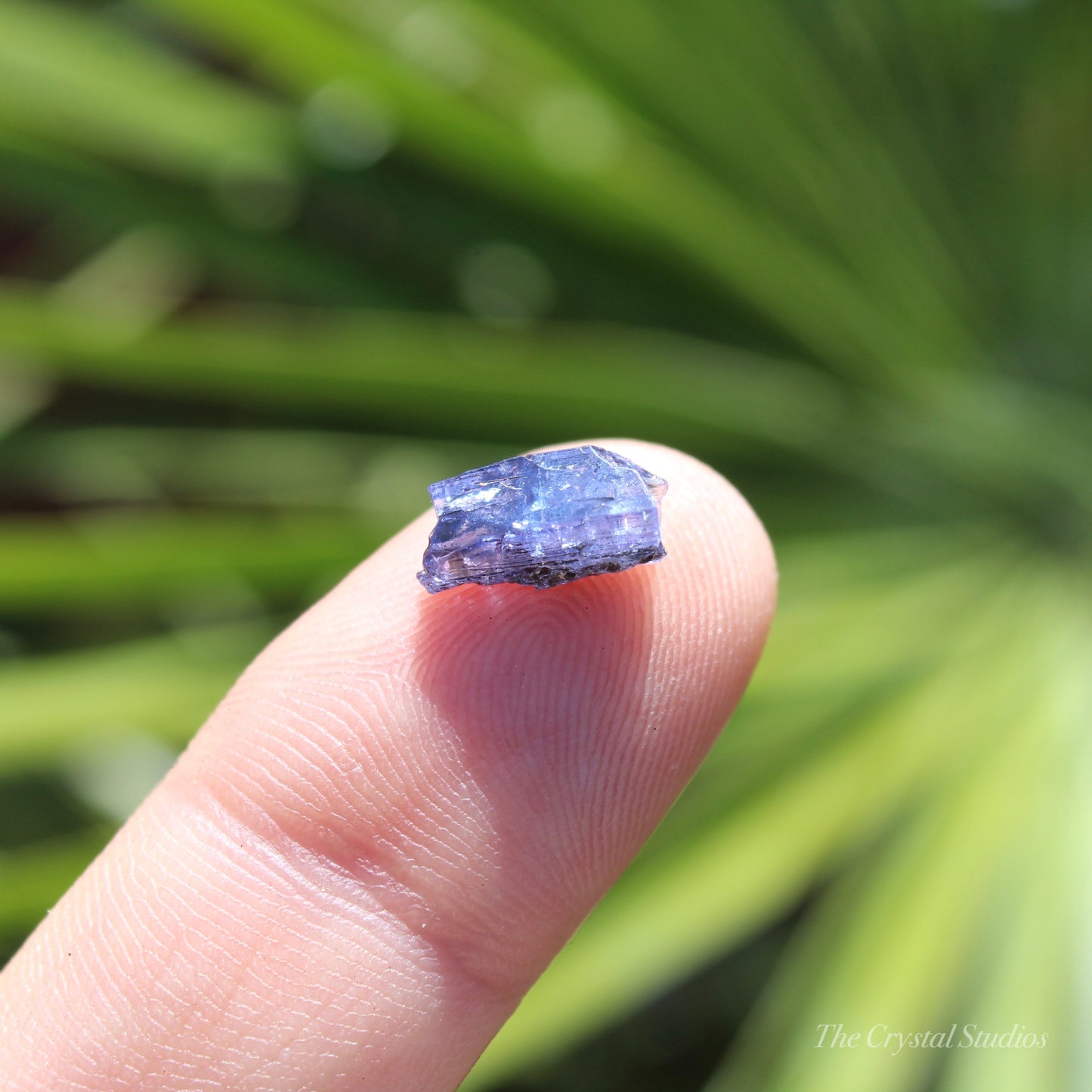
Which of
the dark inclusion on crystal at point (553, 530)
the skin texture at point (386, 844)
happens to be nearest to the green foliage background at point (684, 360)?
the skin texture at point (386, 844)

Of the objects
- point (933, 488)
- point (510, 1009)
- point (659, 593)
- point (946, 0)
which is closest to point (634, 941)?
point (510, 1009)

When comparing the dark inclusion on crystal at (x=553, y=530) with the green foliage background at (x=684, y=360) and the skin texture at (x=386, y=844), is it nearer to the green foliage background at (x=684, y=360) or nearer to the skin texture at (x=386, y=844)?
the skin texture at (x=386, y=844)

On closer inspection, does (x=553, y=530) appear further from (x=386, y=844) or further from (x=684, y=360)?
(x=684, y=360)

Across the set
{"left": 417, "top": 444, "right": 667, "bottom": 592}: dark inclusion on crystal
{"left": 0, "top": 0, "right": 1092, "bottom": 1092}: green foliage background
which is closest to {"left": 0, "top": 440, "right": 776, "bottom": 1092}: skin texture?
{"left": 417, "top": 444, "right": 667, "bottom": 592}: dark inclusion on crystal

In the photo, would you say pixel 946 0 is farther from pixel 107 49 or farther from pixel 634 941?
pixel 634 941

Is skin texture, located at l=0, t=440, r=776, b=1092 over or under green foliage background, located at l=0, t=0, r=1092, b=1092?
under

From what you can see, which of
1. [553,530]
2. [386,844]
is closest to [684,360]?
[553,530]

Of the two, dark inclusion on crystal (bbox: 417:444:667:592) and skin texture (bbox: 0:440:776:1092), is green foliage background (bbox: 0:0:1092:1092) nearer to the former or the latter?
skin texture (bbox: 0:440:776:1092)
